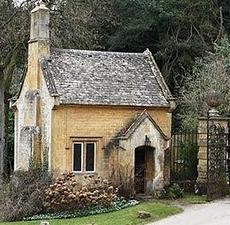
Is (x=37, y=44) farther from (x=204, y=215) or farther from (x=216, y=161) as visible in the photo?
(x=204, y=215)

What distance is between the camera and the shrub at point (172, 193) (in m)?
26.8

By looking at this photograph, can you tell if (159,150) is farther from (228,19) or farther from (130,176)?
(228,19)

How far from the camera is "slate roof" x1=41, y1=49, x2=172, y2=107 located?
89.7ft

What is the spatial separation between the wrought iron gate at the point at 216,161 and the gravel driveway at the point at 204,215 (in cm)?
109

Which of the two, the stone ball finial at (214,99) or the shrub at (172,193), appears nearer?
the stone ball finial at (214,99)

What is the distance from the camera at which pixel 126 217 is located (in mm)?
22281

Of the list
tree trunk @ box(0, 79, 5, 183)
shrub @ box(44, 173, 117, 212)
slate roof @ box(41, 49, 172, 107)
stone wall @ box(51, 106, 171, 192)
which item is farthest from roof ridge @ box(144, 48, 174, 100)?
tree trunk @ box(0, 79, 5, 183)

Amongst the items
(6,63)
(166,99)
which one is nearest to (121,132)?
(166,99)

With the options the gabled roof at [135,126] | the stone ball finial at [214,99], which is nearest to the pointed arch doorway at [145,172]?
the gabled roof at [135,126]

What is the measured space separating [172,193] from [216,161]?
2.58 meters

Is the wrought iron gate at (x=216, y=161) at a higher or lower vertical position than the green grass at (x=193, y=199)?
higher

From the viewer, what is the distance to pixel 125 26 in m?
43.9

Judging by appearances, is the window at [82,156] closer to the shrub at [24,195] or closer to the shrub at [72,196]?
the shrub at [24,195]

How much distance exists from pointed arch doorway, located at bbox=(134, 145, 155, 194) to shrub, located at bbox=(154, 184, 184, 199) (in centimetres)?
89
